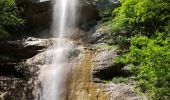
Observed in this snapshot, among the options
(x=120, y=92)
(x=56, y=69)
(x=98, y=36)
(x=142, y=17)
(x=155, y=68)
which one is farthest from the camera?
(x=98, y=36)

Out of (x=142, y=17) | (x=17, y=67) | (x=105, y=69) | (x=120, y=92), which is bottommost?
(x=120, y=92)

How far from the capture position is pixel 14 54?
19.2 m

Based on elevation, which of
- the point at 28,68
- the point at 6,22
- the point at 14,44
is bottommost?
the point at 28,68

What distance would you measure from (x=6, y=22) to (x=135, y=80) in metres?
8.57

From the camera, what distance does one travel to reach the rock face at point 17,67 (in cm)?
1554

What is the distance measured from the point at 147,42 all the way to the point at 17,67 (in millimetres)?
7381

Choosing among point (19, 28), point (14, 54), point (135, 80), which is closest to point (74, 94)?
point (135, 80)

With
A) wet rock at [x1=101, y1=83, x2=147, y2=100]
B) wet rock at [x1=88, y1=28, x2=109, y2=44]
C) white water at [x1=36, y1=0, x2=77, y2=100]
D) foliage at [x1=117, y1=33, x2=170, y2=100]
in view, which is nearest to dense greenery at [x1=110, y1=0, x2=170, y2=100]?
foliage at [x1=117, y1=33, x2=170, y2=100]

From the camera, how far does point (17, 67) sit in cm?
1767

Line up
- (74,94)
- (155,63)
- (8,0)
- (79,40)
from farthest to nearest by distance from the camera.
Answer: (79,40), (8,0), (74,94), (155,63)

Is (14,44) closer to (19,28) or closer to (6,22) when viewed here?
(6,22)

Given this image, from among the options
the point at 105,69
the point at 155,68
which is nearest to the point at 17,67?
the point at 105,69

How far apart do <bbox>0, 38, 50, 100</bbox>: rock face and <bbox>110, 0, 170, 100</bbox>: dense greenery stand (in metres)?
4.81

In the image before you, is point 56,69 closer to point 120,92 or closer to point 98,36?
point 120,92
